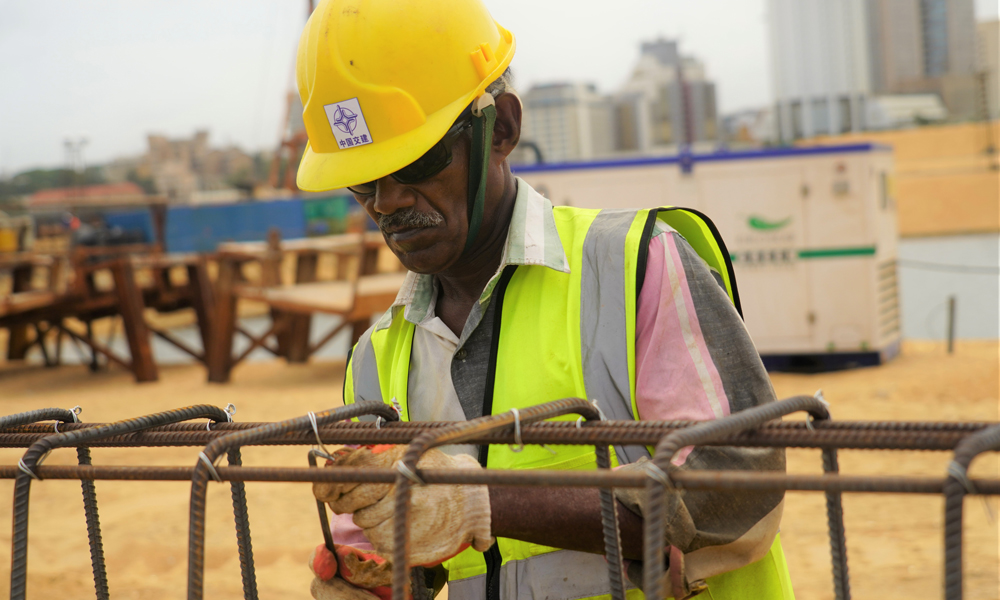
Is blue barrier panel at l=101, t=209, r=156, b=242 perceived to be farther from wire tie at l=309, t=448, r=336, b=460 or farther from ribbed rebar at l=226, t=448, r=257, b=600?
wire tie at l=309, t=448, r=336, b=460

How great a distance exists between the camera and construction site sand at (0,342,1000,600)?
4160 millimetres

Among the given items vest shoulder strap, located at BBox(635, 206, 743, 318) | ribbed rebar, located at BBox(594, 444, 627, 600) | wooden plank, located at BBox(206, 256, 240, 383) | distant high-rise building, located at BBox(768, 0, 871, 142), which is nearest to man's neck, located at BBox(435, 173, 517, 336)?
vest shoulder strap, located at BBox(635, 206, 743, 318)

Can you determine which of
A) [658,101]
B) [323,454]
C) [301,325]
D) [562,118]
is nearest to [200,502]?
[323,454]

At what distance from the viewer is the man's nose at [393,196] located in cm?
170

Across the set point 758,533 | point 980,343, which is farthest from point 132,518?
point 980,343

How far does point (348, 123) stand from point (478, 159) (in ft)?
0.89

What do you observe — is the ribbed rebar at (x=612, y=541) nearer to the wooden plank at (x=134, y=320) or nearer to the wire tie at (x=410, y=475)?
the wire tie at (x=410, y=475)

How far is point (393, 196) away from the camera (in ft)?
5.60

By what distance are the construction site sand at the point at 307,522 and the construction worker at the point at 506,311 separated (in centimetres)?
281

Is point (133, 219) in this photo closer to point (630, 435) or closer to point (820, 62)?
point (630, 435)

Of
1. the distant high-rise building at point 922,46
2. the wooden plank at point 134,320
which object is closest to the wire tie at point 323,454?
the wooden plank at point 134,320

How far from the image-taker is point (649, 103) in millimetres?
43438

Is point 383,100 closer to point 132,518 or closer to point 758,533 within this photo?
point 758,533

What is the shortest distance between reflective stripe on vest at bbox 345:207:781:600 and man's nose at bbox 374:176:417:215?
26cm
